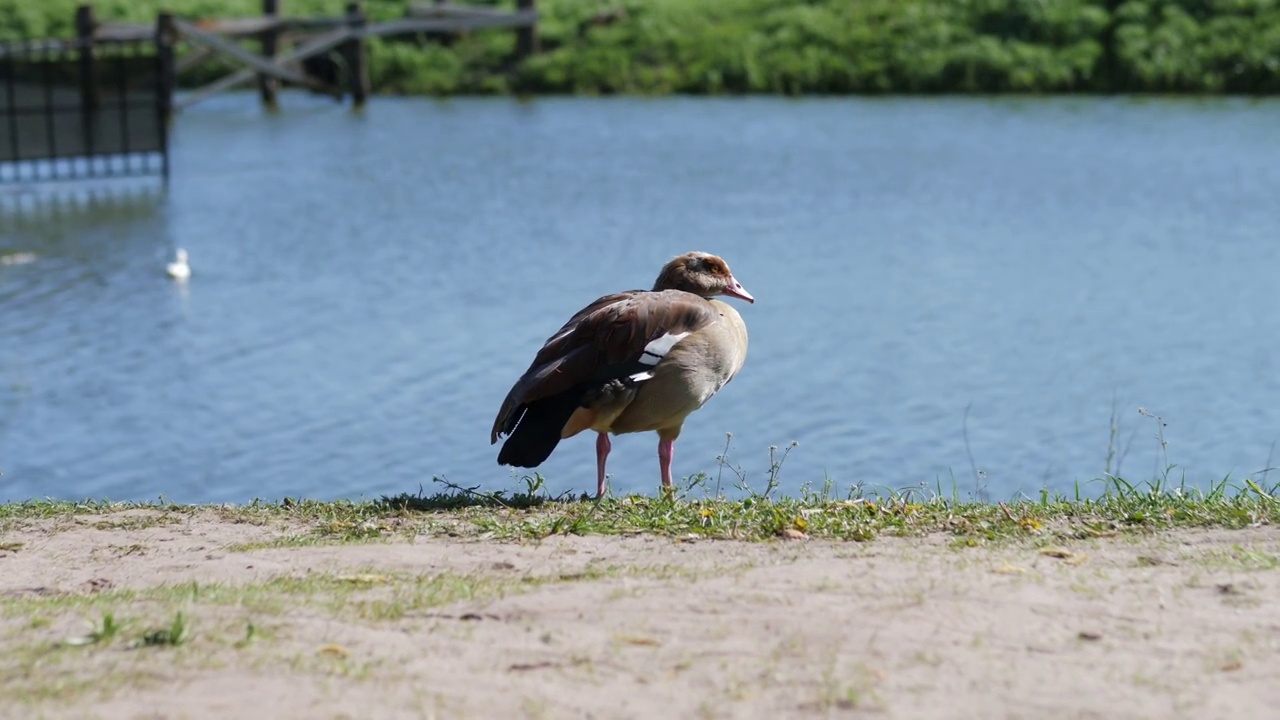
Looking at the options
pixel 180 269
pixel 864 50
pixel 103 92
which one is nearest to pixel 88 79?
pixel 103 92

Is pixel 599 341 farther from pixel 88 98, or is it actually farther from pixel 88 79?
pixel 88 79

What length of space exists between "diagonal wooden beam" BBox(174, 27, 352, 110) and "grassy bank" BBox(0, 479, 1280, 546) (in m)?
32.6

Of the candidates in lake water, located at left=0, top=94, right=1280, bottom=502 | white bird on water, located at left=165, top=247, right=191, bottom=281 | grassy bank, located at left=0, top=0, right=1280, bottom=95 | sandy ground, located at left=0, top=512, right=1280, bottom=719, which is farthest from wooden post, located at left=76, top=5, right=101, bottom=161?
sandy ground, located at left=0, top=512, right=1280, bottom=719

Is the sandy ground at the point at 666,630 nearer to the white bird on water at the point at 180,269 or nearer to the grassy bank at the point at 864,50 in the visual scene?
the white bird on water at the point at 180,269

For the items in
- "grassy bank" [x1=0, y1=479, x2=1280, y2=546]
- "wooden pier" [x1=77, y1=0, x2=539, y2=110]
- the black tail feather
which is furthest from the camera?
"wooden pier" [x1=77, y1=0, x2=539, y2=110]

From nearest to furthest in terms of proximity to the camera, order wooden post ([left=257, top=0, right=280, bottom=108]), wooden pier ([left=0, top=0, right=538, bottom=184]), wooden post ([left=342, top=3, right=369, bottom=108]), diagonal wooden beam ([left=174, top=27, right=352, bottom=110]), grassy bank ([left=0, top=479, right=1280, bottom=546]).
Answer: grassy bank ([left=0, top=479, right=1280, bottom=546]), wooden pier ([left=0, top=0, right=538, bottom=184]), diagonal wooden beam ([left=174, top=27, right=352, bottom=110]), wooden post ([left=342, top=3, right=369, bottom=108]), wooden post ([left=257, top=0, right=280, bottom=108])

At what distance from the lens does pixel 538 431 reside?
24.0 ft

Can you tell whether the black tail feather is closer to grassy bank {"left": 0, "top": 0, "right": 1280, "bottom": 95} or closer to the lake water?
the lake water

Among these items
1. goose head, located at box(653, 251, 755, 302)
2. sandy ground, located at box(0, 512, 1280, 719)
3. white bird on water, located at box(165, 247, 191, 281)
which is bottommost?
white bird on water, located at box(165, 247, 191, 281)

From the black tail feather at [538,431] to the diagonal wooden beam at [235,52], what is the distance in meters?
27.3

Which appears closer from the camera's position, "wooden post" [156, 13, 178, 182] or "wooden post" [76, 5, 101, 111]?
"wooden post" [76, 5, 101, 111]

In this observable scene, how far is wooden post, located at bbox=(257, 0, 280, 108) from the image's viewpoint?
4172cm

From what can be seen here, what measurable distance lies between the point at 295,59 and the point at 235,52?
376cm

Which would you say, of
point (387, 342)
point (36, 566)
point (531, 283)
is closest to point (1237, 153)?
point (531, 283)
